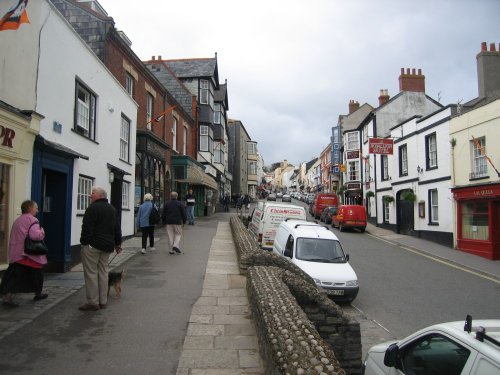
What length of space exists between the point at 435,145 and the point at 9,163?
2063cm

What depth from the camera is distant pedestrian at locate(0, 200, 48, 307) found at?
6.51 metres

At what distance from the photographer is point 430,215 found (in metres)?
22.5

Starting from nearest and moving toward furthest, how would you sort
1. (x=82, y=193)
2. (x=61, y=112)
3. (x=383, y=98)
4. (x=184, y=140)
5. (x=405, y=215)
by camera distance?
(x=61, y=112)
(x=82, y=193)
(x=405, y=215)
(x=184, y=140)
(x=383, y=98)

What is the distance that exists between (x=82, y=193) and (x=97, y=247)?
5.26 meters

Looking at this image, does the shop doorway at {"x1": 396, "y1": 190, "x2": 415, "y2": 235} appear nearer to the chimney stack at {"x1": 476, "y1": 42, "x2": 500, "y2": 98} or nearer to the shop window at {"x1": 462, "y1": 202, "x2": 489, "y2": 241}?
the shop window at {"x1": 462, "y1": 202, "x2": 489, "y2": 241}

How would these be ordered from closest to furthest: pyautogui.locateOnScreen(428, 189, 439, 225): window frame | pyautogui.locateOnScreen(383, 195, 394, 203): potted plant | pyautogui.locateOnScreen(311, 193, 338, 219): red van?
pyautogui.locateOnScreen(428, 189, 439, 225): window frame → pyautogui.locateOnScreen(383, 195, 394, 203): potted plant → pyautogui.locateOnScreen(311, 193, 338, 219): red van

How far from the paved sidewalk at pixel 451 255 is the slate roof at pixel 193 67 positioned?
18.2 metres

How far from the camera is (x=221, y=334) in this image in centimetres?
571

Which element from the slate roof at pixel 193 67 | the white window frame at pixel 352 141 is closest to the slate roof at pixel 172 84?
the slate roof at pixel 193 67

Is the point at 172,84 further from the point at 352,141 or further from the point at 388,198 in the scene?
the point at 352,141

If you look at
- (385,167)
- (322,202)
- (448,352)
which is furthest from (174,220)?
(322,202)

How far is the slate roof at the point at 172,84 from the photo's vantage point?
2872 cm

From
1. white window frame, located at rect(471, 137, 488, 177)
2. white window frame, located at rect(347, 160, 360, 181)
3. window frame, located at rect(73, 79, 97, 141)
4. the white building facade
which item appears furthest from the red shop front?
white window frame, located at rect(347, 160, 360, 181)

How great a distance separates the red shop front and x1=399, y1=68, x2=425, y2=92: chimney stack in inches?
605
